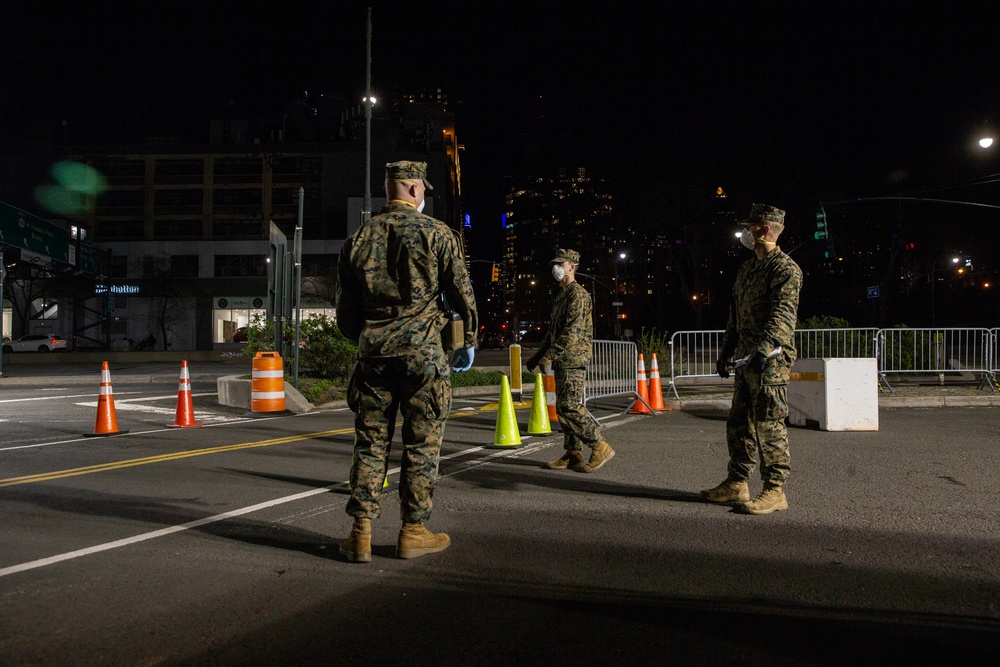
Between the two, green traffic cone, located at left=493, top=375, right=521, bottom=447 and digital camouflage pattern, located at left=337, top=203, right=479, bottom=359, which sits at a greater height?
digital camouflage pattern, located at left=337, top=203, right=479, bottom=359

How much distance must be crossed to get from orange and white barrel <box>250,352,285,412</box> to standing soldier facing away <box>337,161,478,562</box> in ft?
26.6

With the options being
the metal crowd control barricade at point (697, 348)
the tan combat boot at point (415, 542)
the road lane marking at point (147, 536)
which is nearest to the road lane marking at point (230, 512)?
the road lane marking at point (147, 536)

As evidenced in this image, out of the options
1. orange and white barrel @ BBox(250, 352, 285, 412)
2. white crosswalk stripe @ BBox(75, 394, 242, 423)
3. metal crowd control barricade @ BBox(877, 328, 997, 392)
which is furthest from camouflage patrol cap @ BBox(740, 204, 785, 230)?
metal crowd control barricade @ BBox(877, 328, 997, 392)

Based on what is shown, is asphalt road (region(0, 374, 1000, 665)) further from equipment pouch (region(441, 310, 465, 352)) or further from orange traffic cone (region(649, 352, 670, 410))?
orange traffic cone (region(649, 352, 670, 410))

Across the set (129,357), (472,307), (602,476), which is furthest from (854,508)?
(129,357)

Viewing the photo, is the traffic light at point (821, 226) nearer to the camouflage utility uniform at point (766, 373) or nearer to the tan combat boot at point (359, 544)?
the camouflage utility uniform at point (766, 373)

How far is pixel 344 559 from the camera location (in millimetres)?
3998

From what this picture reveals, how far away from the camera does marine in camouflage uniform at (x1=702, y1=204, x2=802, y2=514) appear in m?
5.14

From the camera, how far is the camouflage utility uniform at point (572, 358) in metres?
6.67

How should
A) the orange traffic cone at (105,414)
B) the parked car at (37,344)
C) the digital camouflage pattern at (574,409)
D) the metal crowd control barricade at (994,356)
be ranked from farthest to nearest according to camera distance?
the parked car at (37,344)
the metal crowd control barricade at (994,356)
the orange traffic cone at (105,414)
the digital camouflage pattern at (574,409)

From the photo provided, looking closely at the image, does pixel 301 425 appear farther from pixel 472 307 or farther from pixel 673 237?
pixel 673 237

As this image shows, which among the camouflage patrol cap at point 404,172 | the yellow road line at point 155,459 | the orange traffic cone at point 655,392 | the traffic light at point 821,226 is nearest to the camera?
the camouflage patrol cap at point 404,172

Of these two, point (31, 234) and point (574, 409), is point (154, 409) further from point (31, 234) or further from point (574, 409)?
point (31, 234)

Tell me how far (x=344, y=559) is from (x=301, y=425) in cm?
678
